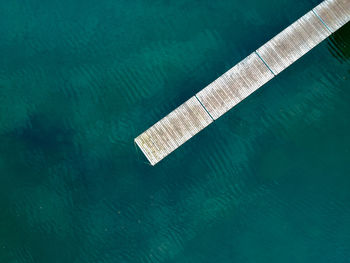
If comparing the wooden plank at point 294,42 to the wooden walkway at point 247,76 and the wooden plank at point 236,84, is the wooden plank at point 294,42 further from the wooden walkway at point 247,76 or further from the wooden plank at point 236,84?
the wooden plank at point 236,84

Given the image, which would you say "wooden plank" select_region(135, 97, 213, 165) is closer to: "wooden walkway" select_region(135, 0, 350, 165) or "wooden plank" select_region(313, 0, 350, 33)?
"wooden walkway" select_region(135, 0, 350, 165)

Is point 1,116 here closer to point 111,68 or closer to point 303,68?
point 111,68

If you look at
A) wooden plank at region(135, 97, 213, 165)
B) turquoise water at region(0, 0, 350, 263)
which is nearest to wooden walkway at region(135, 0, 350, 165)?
wooden plank at region(135, 97, 213, 165)

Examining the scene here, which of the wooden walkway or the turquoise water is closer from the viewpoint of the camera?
the wooden walkway

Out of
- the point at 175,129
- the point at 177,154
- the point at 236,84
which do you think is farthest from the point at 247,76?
the point at 177,154

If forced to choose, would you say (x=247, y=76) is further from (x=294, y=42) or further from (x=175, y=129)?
(x=175, y=129)

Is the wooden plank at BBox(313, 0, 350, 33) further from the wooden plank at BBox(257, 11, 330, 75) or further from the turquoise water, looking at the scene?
the turquoise water
